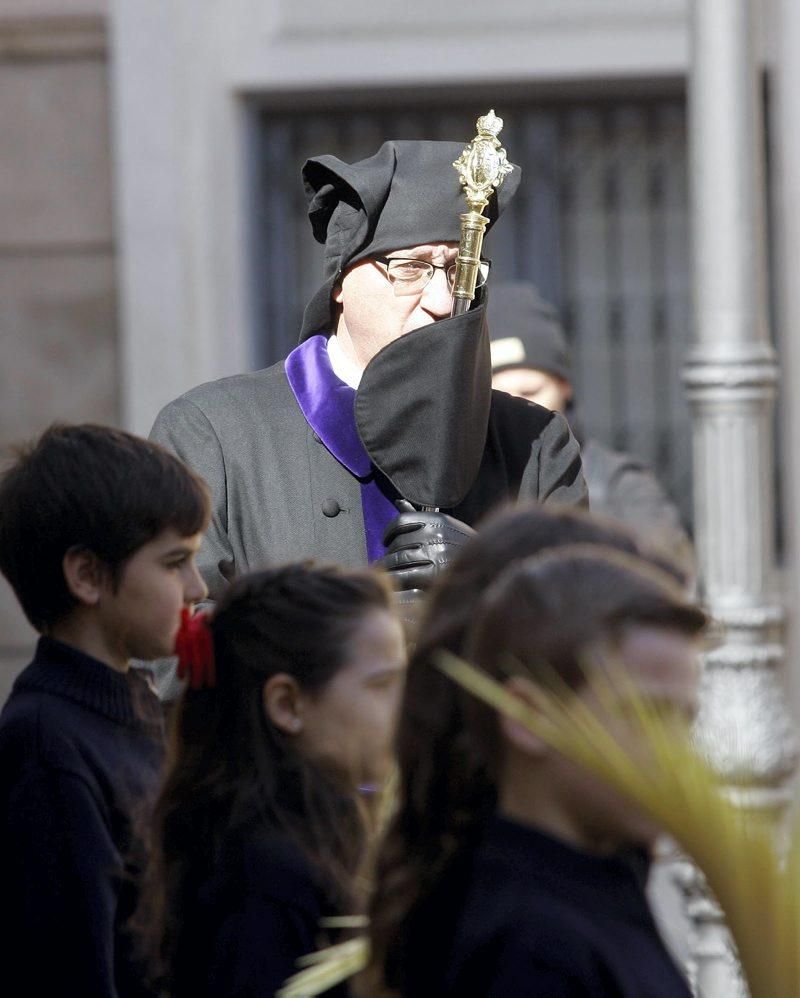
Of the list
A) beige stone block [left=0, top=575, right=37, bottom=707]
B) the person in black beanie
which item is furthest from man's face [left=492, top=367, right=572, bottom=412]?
beige stone block [left=0, top=575, right=37, bottom=707]

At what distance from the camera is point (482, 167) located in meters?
3.17

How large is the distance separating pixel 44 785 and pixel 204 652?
1.16 feet

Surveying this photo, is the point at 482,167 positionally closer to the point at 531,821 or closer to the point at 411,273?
the point at 411,273

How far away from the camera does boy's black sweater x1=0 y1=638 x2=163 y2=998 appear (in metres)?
2.54

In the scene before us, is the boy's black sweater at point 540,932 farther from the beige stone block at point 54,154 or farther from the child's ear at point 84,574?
the beige stone block at point 54,154

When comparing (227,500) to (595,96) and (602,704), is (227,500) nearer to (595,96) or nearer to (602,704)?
(602,704)

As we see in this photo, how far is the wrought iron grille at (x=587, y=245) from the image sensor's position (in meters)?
7.32

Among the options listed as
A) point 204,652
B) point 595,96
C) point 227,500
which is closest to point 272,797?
point 204,652

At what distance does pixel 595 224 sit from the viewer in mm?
7449

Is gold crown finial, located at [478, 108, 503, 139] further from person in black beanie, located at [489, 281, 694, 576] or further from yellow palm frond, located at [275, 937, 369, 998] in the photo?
person in black beanie, located at [489, 281, 694, 576]

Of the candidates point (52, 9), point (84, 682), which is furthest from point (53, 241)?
point (84, 682)

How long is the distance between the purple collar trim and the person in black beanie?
173 cm

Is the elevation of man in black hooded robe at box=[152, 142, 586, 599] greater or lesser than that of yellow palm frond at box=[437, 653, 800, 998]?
greater

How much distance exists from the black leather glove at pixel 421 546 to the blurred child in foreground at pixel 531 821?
1.15 meters
